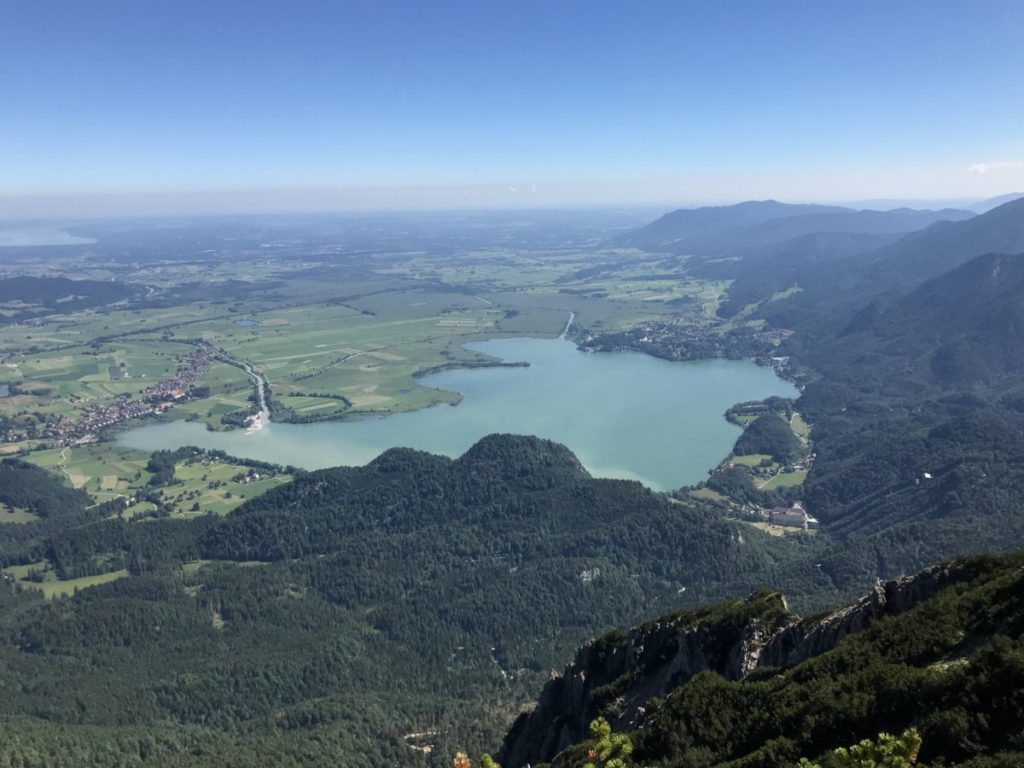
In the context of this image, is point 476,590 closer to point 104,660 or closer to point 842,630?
point 104,660

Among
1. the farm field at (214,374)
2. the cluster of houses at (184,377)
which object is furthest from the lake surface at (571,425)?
the cluster of houses at (184,377)

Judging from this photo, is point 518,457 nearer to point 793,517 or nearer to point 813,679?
point 793,517

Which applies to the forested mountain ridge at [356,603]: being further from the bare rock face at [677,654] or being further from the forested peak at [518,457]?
the bare rock face at [677,654]

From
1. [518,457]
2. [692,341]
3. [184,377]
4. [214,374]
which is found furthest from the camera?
[692,341]

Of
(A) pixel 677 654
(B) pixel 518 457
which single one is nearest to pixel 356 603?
(B) pixel 518 457

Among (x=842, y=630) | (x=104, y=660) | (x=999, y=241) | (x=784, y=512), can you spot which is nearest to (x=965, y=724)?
(x=842, y=630)

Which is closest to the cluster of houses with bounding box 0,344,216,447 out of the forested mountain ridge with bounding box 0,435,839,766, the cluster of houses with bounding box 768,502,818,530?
the forested mountain ridge with bounding box 0,435,839,766
